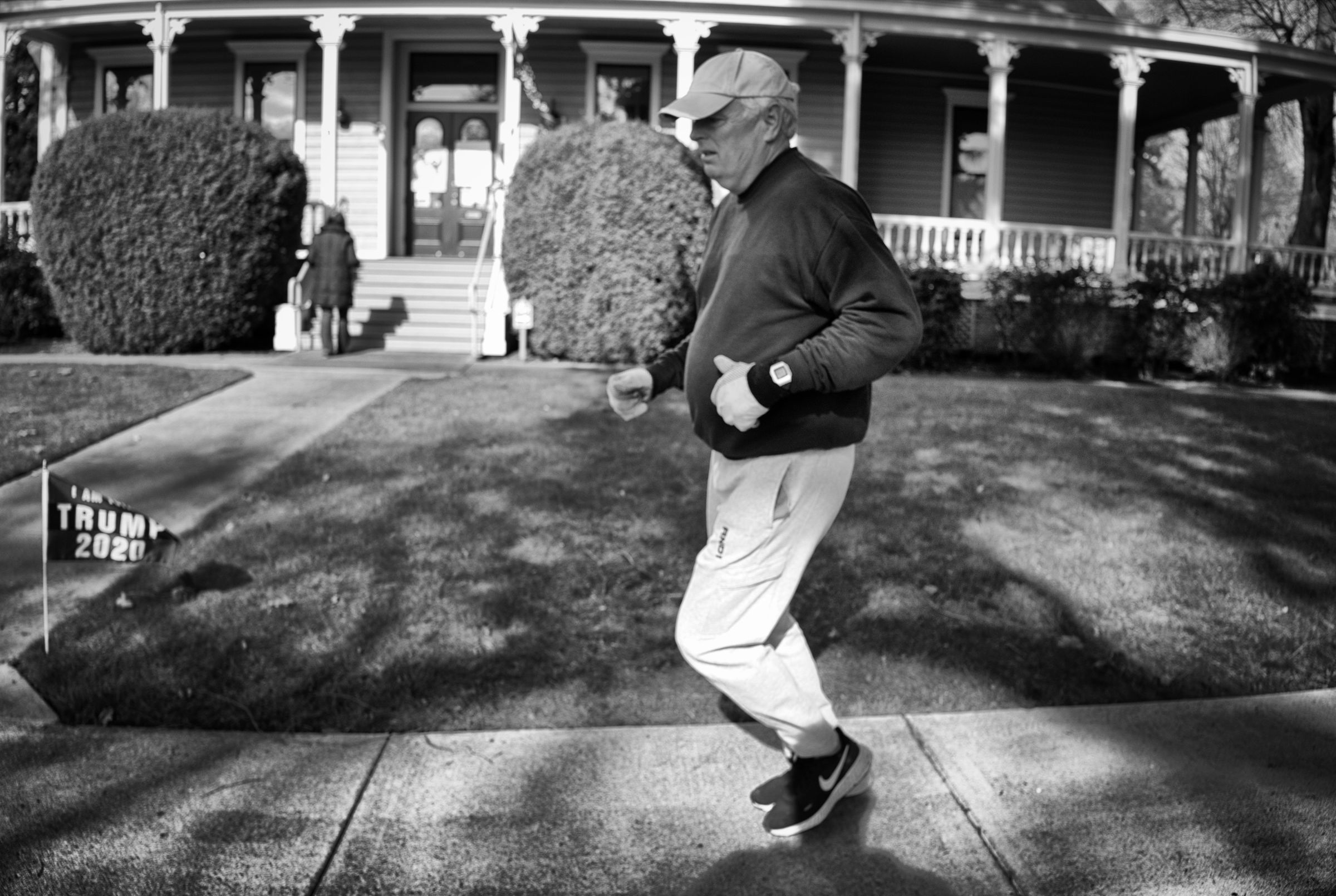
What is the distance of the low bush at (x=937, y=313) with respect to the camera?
14.2 metres

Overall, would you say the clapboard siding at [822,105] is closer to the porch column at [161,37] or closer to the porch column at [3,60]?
the porch column at [161,37]

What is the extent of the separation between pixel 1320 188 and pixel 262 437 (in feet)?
78.1

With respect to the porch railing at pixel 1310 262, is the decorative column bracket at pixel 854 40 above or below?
above

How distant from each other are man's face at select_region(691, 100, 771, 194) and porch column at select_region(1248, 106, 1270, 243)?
21.1 metres

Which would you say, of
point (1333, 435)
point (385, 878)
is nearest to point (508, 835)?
point (385, 878)

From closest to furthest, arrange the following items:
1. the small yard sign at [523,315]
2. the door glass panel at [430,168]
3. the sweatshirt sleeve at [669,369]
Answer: the sweatshirt sleeve at [669,369] < the small yard sign at [523,315] < the door glass panel at [430,168]

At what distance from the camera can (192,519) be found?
6.85 meters

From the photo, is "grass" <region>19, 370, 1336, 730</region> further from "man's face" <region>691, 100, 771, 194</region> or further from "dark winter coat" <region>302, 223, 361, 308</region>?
"dark winter coat" <region>302, 223, 361, 308</region>

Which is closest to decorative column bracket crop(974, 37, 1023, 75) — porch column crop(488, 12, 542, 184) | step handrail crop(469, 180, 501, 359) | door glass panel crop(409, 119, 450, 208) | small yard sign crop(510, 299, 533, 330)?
porch column crop(488, 12, 542, 184)

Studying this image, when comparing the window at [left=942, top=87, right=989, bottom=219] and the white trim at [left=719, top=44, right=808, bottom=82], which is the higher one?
the white trim at [left=719, top=44, right=808, bottom=82]

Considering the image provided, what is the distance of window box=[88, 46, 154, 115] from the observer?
21.2 meters

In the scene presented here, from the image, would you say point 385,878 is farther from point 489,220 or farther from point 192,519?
point 489,220

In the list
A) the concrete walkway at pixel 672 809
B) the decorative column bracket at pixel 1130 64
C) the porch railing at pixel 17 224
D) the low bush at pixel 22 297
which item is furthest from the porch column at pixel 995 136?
the concrete walkway at pixel 672 809

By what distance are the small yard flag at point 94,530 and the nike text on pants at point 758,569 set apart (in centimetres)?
247
